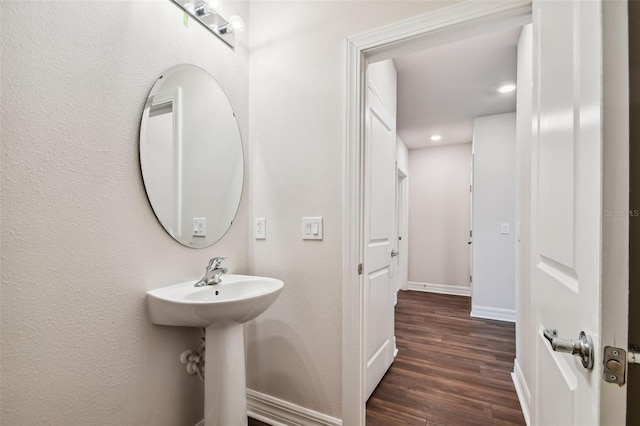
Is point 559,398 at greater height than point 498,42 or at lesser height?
lesser

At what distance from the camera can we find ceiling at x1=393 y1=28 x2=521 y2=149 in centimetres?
227

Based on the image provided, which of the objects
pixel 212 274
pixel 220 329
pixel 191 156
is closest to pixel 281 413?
pixel 220 329

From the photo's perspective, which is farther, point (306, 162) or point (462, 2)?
point (306, 162)

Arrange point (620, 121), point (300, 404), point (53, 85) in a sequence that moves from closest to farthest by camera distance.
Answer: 1. point (620, 121)
2. point (53, 85)
3. point (300, 404)

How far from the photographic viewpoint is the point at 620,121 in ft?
1.44

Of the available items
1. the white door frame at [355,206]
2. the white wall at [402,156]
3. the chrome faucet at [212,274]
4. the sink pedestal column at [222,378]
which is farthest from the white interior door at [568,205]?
the white wall at [402,156]

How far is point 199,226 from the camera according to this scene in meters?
1.45

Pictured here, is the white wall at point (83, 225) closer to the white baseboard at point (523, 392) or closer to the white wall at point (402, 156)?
the white baseboard at point (523, 392)

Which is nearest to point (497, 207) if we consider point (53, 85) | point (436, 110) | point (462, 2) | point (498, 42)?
point (436, 110)

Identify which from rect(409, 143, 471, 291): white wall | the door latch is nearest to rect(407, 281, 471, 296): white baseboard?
rect(409, 143, 471, 291): white wall

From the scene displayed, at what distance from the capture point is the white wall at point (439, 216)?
4.80 m

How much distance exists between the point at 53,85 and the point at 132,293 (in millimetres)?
787

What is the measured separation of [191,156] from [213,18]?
74 centimetres

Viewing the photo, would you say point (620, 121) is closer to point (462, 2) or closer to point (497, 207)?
point (462, 2)
